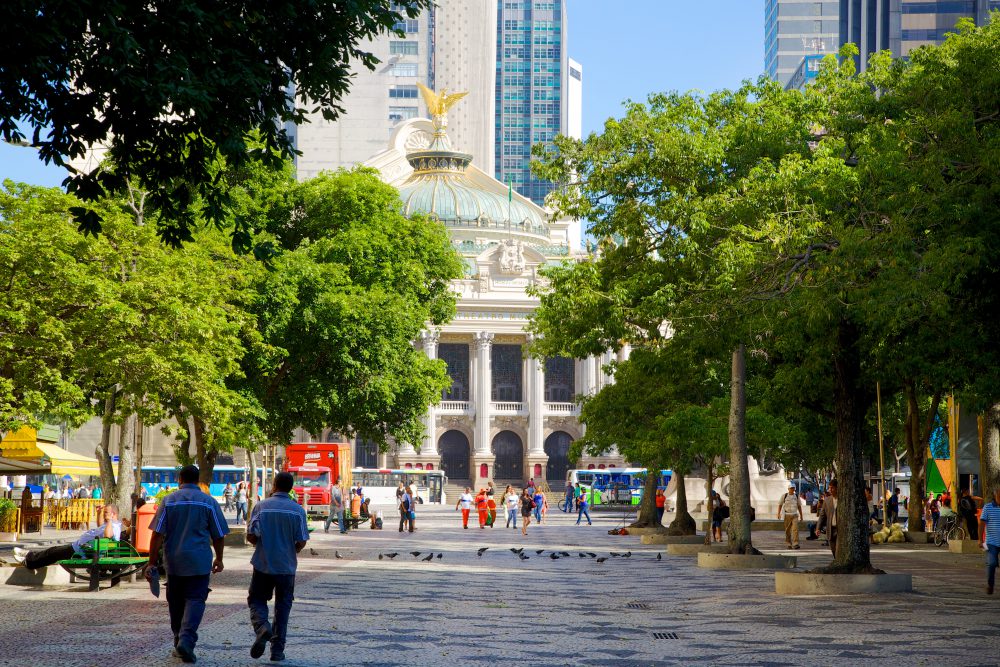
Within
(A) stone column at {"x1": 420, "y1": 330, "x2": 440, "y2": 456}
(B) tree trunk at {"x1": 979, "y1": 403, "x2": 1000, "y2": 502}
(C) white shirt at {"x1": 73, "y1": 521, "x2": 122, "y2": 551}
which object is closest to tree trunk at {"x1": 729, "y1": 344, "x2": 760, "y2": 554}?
(B) tree trunk at {"x1": 979, "y1": 403, "x2": 1000, "y2": 502}

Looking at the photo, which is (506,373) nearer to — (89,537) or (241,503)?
(241,503)

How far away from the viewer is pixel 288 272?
113 feet

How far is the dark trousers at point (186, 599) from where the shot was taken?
1170cm

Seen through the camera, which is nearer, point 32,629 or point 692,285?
point 32,629

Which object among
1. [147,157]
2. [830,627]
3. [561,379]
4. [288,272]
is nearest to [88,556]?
[147,157]

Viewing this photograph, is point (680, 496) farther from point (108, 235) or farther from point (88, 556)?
point (88, 556)

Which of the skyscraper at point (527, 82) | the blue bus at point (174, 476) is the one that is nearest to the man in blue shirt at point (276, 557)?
the blue bus at point (174, 476)

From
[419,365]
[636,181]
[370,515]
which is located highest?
[636,181]

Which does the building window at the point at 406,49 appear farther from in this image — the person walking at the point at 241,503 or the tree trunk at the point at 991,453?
the tree trunk at the point at 991,453

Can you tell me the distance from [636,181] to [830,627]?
1280 cm

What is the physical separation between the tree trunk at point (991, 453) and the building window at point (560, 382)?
90.1 meters

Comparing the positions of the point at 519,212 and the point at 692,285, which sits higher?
the point at 519,212

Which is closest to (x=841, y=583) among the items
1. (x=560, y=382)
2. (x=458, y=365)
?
(x=458, y=365)

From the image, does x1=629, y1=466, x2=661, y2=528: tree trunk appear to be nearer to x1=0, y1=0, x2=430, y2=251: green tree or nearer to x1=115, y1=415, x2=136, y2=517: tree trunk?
x1=115, y1=415, x2=136, y2=517: tree trunk
